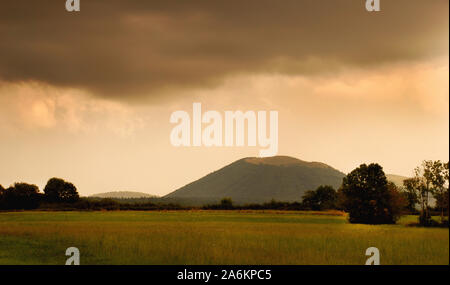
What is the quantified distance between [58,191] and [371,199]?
61.0m

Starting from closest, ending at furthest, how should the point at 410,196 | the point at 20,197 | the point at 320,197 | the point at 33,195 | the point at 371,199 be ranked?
1. the point at 371,199
2. the point at 20,197
3. the point at 33,195
4. the point at 410,196
5. the point at 320,197

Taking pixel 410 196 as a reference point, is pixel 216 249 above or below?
below

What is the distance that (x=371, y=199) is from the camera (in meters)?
63.3

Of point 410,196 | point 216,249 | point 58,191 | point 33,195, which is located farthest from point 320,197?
point 216,249

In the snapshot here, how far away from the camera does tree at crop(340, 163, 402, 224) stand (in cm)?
6203

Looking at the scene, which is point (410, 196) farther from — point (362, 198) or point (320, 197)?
point (320, 197)

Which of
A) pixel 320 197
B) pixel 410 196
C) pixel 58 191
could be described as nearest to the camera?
pixel 410 196

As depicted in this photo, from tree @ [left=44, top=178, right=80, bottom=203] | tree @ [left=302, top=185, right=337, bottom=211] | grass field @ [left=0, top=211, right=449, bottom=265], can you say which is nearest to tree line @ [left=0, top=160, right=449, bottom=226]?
tree @ [left=44, top=178, right=80, bottom=203]

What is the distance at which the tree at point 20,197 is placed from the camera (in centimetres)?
8319

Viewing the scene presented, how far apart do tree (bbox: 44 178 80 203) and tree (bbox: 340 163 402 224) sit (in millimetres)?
55588
